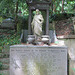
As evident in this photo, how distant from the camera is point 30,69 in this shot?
4078mm

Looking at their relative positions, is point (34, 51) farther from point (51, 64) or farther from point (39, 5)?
point (39, 5)

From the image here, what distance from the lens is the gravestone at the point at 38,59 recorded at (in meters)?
4.08

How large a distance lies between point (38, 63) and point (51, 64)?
479 millimetres

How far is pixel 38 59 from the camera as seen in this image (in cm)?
408

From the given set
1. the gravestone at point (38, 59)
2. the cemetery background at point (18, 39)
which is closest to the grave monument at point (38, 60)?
the gravestone at point (38, 59)

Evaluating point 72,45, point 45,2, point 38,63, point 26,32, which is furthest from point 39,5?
point 38,63

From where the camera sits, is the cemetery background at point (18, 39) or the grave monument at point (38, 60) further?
the cemetery background at point (18, 39)

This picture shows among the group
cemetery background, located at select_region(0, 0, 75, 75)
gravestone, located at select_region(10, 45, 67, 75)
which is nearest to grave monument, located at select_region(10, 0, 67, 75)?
gravestone, located at select_region(10, 45, 67, 75)

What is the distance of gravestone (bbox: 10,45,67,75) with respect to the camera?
4.08 m

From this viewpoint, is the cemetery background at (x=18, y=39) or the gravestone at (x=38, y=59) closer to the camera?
the gravestone at (x=38, y=59)

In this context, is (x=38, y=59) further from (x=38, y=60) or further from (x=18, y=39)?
(x=18, y=39)

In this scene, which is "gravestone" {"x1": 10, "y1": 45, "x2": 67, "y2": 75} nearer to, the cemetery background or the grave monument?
the grave monument

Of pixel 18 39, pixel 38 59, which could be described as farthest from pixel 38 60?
pixel 18 39

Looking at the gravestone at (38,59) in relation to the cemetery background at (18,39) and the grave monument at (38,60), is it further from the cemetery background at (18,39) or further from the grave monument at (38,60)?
the cemetery background at (18,39)
